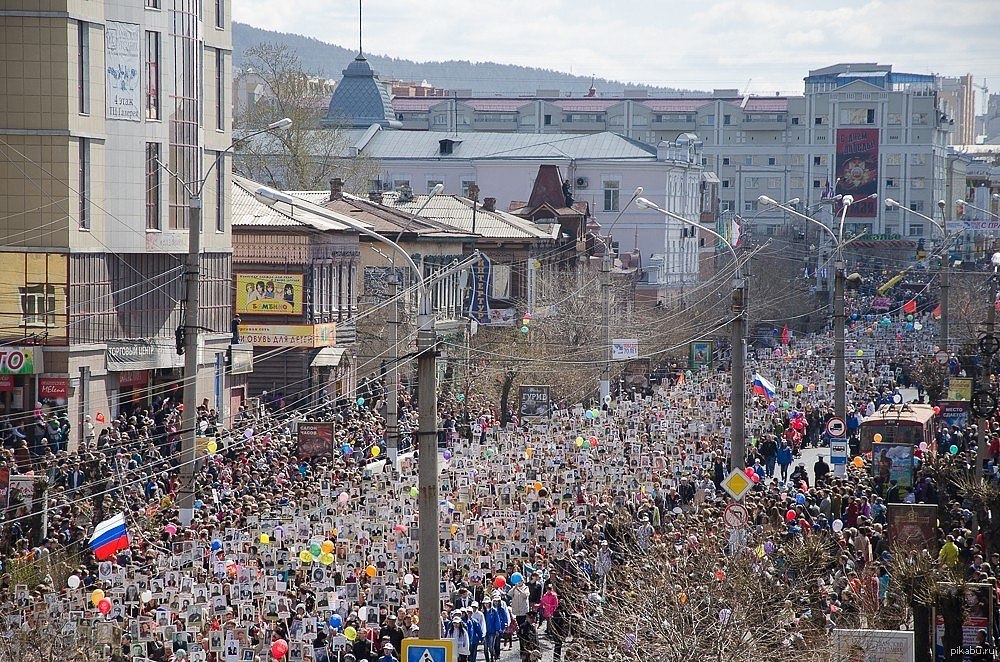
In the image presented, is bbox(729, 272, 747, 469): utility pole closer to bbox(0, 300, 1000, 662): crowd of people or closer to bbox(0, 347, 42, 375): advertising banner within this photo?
bbox(0, 300, 1000, 662): crowd of people

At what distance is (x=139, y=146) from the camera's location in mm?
43188

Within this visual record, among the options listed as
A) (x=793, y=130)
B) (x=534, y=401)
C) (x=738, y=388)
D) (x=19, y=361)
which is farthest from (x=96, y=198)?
(x=793, y=130)

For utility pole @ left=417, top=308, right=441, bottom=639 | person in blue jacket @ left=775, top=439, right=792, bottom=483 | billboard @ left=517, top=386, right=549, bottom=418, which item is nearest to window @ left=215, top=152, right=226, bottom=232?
billboard @ left=517, top=386, right=549, bottom=418

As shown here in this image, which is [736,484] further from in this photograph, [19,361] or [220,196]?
[220,196]

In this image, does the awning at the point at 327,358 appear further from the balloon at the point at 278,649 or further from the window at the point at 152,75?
the balloon at the point at 278,649

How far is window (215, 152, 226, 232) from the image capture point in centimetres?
4703

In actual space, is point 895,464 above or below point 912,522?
below

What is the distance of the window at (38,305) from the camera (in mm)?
40125

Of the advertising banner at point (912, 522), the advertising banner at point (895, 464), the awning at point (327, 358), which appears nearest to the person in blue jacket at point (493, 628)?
the advertising banner at point (912, 522)

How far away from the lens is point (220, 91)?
4725cm

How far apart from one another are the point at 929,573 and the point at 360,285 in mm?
37755

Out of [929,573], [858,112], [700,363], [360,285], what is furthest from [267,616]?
[858,112]

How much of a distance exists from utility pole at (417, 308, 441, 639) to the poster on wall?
2869 cm

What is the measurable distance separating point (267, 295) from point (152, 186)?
543 cm
